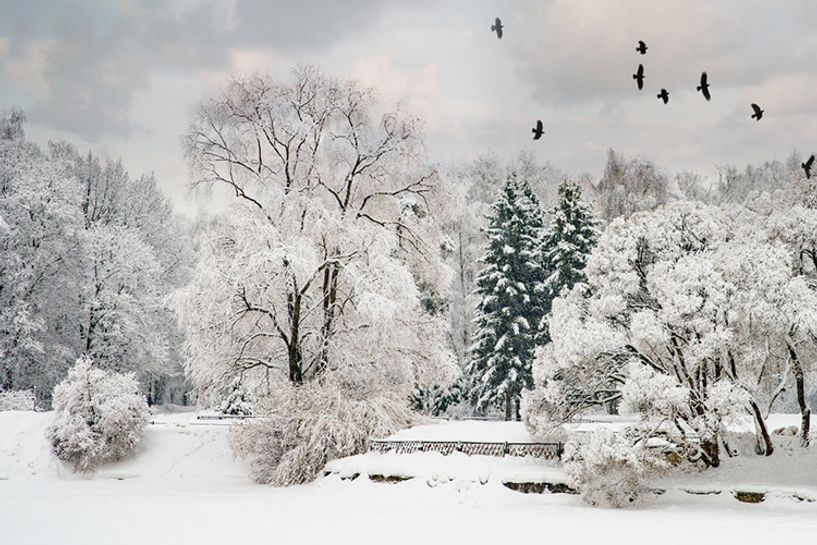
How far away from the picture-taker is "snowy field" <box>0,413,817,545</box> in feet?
36.2

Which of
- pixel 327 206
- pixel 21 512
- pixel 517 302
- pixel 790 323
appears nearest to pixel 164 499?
pixel 21 512

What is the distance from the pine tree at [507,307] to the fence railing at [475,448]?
47.0 feet

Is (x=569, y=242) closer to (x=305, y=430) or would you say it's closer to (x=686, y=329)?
(x=686, y=329)

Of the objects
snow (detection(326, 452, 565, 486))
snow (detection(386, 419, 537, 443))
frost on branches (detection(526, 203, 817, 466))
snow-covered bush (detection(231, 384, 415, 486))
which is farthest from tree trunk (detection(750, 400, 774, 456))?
snow-covered bush (detection(231, 384, 415, 486))

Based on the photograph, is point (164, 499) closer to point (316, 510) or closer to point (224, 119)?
point (316, 510)

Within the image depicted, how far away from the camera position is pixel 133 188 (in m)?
43.5

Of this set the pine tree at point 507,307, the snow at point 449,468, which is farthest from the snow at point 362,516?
the pine tree at point 507,307

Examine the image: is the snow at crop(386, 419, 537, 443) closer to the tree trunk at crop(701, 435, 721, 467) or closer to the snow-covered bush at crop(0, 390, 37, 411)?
the tree trunk at crop(701, 435, 721, 467)

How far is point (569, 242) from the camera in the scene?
34.8 meters

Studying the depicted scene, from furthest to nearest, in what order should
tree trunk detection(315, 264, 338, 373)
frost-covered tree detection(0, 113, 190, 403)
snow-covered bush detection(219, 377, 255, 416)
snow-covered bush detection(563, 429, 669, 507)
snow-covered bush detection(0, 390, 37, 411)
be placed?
snow-covered bush detection(219, 377, 255, 416)
frost-covered tree detection(0, 113, 190, 403)
snow-covered bush detection(0, 390, 37, 411)
tree trunk detection(315, 264, 338, 373)
snow-covered bush detection(563, 429, 669, 507)

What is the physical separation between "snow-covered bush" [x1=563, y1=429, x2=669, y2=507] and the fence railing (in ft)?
7.20

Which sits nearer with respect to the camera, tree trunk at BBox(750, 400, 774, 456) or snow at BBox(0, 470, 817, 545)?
snow at BBox(0, 470, 817, 545)

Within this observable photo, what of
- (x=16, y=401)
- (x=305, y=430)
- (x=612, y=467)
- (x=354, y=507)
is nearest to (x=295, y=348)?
(x=305, y=430)

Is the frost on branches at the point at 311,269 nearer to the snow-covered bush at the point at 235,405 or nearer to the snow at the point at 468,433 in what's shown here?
the snow at the point at 468,433
